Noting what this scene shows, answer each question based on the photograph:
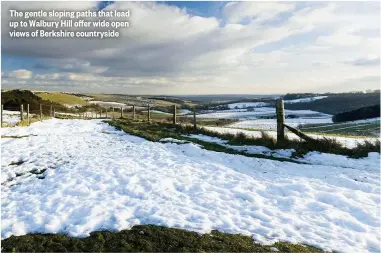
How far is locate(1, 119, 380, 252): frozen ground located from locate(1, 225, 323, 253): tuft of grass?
0.95ft

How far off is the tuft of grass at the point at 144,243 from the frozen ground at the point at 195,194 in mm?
288

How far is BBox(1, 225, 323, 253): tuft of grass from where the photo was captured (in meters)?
5.23

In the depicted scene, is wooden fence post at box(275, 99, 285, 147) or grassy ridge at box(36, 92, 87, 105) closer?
wooden fence post at box(275, 99, 285, 147)

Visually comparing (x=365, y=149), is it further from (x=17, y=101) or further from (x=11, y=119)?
(x=17, y=101)

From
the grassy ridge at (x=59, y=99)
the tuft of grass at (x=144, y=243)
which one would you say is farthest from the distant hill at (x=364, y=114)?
the tuft of grass at (x=144, y=243)

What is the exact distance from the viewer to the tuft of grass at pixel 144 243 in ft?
17.2

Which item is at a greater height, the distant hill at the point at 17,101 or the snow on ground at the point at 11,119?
the distant hill at the point at 17,101

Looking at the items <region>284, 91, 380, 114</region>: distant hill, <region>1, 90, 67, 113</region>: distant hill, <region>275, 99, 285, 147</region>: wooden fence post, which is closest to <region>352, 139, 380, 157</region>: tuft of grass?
<region>275, 99, 285, 147</region>: wooden fence post

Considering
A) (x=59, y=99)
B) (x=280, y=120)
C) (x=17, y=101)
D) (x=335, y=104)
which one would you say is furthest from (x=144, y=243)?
(x=335, y=104)

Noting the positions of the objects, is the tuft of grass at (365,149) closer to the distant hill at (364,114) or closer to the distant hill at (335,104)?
the distant hill at (364,114)

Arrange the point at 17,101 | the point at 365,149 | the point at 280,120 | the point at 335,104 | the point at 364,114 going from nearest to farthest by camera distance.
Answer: the point at 365,149, the point at 280,120, the point at 17,101, the point at 364,114, the point at 335,104

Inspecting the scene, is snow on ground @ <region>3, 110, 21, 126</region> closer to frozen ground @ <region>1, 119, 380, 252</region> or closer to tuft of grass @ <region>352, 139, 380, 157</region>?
frozen ground @ <region>1, 119, 380, 252</region>

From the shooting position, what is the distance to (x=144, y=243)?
5.37m

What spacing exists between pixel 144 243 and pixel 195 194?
9.48ft
